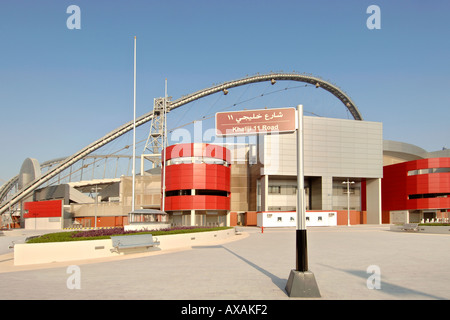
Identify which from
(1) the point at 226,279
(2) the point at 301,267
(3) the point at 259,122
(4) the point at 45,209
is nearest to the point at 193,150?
(4) the point at 45,209

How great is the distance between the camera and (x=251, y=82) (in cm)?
9825

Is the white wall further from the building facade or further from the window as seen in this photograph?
the building facade

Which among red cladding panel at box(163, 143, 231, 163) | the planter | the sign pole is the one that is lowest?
the planter

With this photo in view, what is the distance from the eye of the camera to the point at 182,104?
93.3m

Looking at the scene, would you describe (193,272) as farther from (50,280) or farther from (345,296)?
(345,296)

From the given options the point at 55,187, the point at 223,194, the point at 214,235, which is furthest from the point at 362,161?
the point at 55,187

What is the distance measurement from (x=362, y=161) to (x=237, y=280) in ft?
233

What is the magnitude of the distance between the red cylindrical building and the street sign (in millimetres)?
50065

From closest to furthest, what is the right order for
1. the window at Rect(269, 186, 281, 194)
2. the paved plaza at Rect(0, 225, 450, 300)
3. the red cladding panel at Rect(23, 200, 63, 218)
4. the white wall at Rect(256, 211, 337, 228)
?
the paved plaza at Rect(0, 225, 450, 300) < the white wall at Rect(256, 211, 337, 228) < the window at Rect(269, 186, 281, 194) < the red cladding panel at Rect(23, 200, 63, 218)

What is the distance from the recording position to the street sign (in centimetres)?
998

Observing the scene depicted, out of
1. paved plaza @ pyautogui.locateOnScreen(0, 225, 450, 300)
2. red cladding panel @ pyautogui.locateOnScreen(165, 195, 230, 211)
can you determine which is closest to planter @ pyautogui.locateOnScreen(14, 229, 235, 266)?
paved plaza @ pyautogui.locateOnScreen(0, 225, 450, 300)

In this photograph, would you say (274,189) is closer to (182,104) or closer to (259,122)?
(182,104)

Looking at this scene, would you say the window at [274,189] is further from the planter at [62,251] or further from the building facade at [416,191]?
the planter at [62,251]

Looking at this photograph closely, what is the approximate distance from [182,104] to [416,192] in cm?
5768
